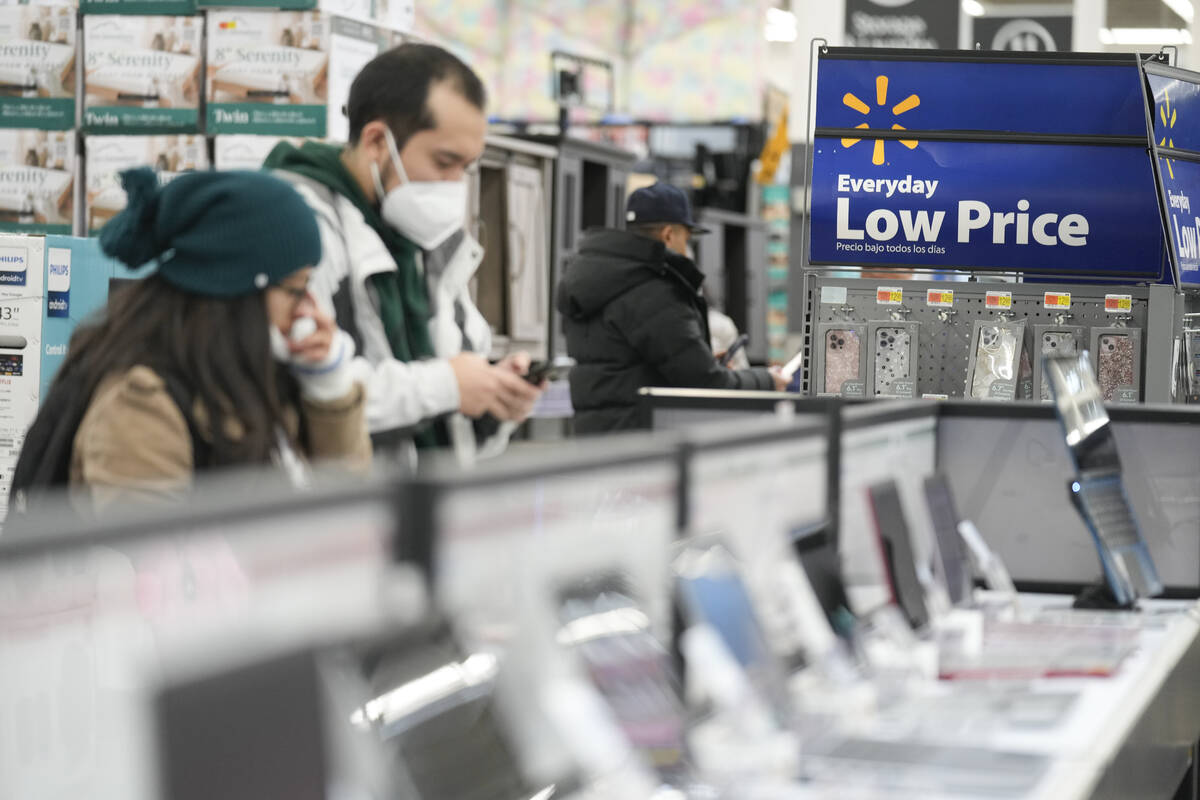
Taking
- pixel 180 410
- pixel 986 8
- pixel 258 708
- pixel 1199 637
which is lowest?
pixel 1199 637

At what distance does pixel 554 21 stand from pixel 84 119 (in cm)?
1175

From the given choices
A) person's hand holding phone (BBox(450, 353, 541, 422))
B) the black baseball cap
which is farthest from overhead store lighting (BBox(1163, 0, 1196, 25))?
person's hand holding phone (BBox(450, 353, 541, 422))

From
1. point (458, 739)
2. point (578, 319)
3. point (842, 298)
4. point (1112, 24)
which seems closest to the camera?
point (458, 739)

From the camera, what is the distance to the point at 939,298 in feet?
15.5

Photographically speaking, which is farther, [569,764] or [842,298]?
[842,298]

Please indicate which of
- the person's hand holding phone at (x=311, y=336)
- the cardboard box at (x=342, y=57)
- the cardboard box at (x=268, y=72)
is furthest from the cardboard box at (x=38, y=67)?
the person's hand holding phone at (x=311, y=336)

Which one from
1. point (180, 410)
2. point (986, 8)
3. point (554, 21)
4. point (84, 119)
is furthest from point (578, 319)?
point (554, 21)

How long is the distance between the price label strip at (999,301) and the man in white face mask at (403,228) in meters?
2.24

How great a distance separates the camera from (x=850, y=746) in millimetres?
1939

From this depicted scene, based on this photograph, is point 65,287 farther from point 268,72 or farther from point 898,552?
point 898,552

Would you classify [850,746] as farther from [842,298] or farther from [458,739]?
[842,298]

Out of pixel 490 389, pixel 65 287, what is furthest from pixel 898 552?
pixel 65 287

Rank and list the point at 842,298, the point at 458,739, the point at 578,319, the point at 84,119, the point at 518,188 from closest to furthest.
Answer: the point at 458,739 < the point at 842,298 < the point at 578,319 < the point at 84,119 < the point at 518,188

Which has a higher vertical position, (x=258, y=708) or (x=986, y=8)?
(x=986, y=8)
